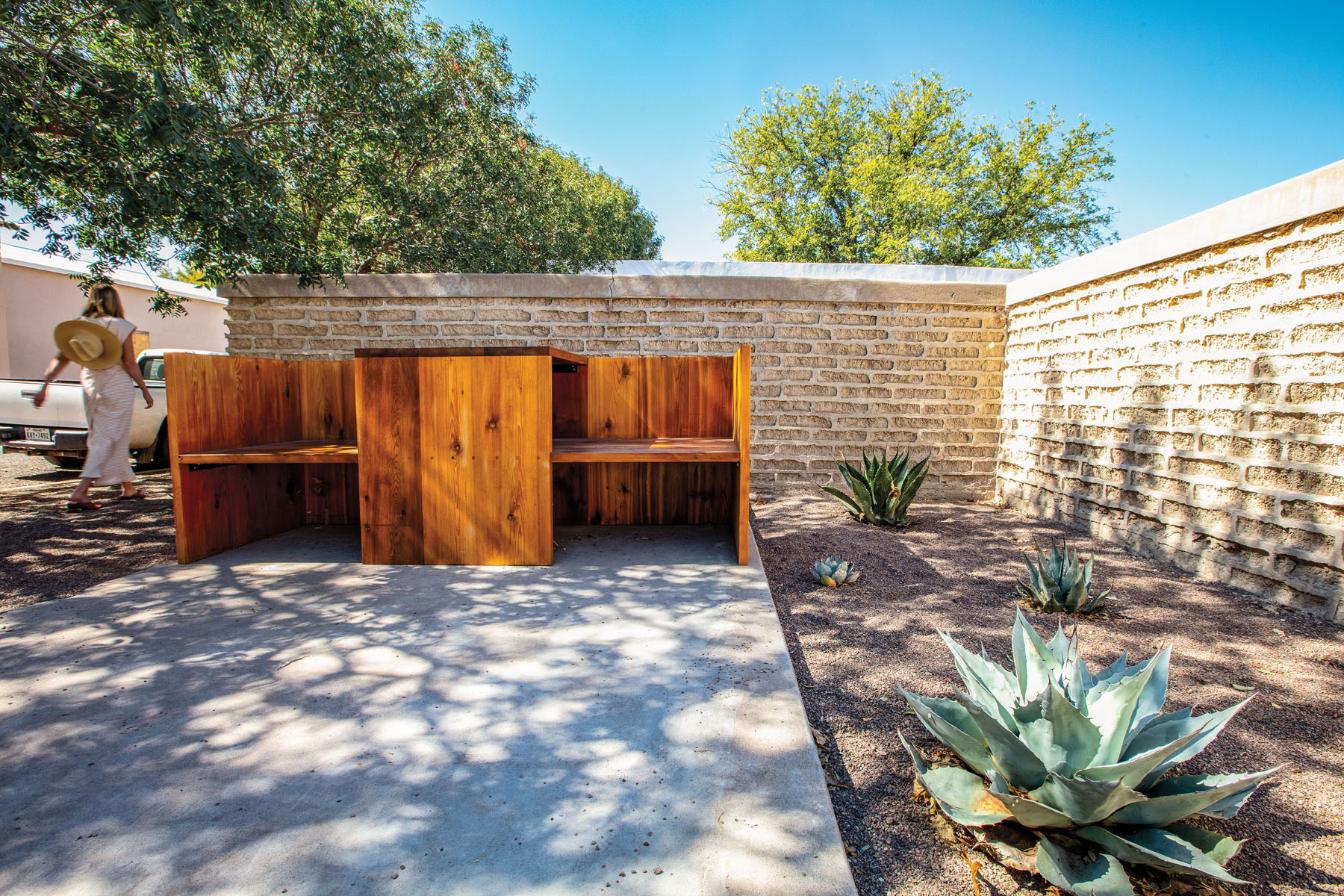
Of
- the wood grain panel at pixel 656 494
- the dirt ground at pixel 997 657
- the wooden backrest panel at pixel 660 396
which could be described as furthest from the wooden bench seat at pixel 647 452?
the dirt ground at pixel 997 657

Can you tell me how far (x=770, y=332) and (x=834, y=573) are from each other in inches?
114

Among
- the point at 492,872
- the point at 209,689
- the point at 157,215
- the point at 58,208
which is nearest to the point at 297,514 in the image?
the point at 157,215

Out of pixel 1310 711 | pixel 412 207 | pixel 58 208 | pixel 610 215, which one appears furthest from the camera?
pixel 610 215

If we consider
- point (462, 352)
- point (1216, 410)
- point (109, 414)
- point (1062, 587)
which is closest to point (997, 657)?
point (1062, 587)

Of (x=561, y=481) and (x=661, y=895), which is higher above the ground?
(x=561, y=481)

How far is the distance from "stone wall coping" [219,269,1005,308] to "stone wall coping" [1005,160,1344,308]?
1032 mm

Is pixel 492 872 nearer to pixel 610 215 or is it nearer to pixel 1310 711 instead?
pixel 1310 711

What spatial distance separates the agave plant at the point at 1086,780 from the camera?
124 cm

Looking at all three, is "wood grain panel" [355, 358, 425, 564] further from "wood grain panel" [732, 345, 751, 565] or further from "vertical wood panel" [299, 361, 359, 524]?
"wood grain panel" [732, 345, 751, 565]

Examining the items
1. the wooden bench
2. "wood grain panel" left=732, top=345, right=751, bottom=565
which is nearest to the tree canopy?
the wooden bench

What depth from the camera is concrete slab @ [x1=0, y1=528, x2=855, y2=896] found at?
134 centimetres

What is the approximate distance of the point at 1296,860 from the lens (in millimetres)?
1366

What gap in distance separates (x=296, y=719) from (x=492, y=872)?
3.23 ft

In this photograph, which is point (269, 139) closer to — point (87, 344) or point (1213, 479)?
point (87, 344)
